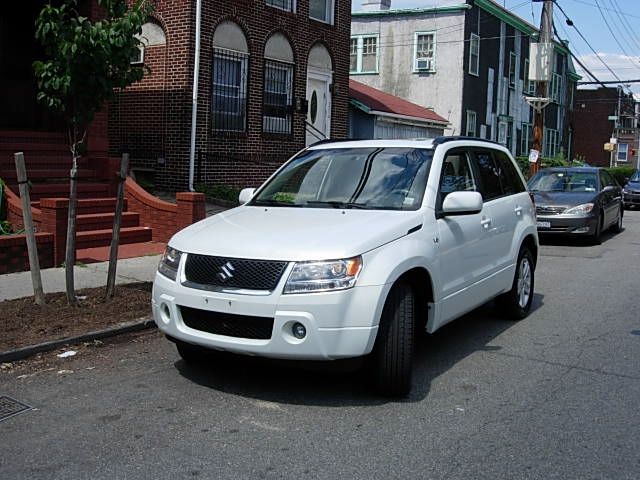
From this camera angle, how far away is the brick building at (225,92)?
15.5 meters

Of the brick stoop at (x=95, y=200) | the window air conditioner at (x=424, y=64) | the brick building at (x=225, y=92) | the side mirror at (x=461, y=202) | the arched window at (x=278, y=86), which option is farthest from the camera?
the window air conditioner at (x=424, y=64)

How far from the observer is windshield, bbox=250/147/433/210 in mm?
5848

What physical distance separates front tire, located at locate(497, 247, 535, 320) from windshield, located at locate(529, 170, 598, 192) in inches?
310

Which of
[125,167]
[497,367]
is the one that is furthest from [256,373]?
[125,167]

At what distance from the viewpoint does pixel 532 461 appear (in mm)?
4137

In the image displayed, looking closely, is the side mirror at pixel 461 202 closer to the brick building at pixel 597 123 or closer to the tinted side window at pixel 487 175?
the tinted side window at pixel 487 175

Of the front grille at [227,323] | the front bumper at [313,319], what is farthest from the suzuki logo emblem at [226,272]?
the front grille at [227,323]

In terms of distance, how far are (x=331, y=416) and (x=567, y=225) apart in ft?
34.3

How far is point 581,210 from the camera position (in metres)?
14.1

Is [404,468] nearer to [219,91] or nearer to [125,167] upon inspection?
[125,167]

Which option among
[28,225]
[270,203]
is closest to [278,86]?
→ [28,225]

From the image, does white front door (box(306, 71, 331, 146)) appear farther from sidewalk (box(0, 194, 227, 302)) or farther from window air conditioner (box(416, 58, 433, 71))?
window air conditioner (box(416, 58, 433, 71))

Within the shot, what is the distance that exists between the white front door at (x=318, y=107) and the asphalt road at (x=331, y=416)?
12865mm

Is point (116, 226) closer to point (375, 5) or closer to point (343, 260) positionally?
point (343, 260)
